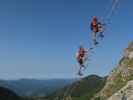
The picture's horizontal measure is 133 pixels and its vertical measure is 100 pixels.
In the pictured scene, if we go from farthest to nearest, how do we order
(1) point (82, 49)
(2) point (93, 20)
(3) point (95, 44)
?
(1) point (82, 49) < (2) point (93, 20) < (3) point (95, 44)

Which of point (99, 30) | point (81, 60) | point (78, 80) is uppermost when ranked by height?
point (99, 30)

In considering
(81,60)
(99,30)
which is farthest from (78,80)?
(99,30)

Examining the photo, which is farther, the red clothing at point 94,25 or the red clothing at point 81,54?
the red clothing at point 81,54

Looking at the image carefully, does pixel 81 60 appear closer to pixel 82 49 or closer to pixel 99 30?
pixel 82 49

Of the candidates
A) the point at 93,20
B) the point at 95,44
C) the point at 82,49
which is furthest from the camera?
the point at 82,49

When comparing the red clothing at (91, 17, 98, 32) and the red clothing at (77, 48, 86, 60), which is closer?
the red clothing at (91, 17, 98, 32)

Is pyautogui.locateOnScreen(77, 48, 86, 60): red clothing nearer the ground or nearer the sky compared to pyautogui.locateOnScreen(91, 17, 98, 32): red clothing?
nearer the ground

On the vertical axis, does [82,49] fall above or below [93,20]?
below

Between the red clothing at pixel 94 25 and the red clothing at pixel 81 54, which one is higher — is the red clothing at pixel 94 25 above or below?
above

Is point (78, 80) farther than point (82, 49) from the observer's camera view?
No

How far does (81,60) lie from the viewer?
3384 cm

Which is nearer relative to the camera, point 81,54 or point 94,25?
point 94,25

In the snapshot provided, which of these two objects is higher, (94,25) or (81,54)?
(94,25)

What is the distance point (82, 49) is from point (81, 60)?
4.50ft
